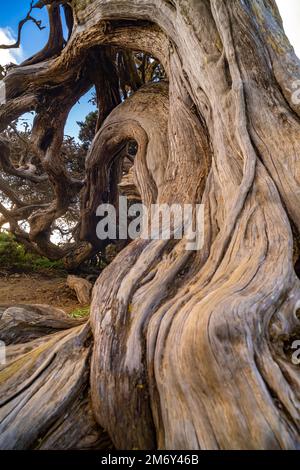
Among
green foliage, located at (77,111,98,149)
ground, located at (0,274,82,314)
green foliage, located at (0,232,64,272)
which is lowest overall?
ground, located at (0,274,82,314)

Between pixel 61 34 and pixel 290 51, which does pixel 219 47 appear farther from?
pixel 61 34

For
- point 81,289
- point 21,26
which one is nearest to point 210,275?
point 81,289

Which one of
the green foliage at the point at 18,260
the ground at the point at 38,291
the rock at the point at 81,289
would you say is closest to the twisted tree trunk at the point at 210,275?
the rock at the point at 81,289

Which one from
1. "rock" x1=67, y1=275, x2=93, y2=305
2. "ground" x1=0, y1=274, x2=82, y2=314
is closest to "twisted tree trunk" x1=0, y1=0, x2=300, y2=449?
"rock" x1=67, y1=275, x2=93, y2=305

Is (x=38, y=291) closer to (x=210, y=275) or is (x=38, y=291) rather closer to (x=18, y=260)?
(x=18, y=260)

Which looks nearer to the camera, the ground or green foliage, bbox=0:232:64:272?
the ground

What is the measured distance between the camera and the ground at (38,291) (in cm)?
495

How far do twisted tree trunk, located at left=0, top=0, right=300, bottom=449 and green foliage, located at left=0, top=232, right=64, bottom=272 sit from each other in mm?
4389

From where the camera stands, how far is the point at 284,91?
238 centimetres

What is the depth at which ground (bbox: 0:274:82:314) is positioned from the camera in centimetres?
495

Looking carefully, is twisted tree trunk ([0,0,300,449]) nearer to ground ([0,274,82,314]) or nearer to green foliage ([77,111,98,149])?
ground ([0,274,82,314])

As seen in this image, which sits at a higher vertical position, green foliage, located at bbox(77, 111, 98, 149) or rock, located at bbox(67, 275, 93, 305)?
green foliage, located at bbox(77, 111, 98, 149)

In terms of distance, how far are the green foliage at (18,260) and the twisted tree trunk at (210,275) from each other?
4.39 metres

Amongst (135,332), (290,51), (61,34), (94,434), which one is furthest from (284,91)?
(61,34)
